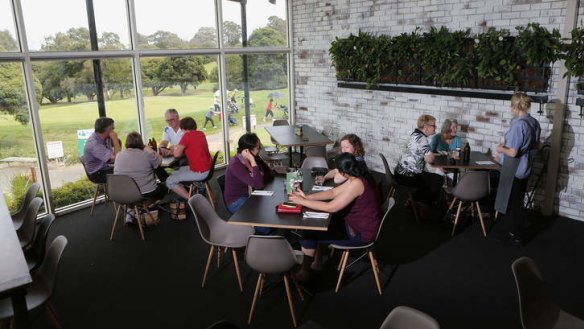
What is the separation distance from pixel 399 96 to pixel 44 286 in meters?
6.07

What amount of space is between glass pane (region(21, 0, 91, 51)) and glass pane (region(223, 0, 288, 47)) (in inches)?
103

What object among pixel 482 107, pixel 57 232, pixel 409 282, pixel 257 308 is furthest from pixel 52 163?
pixel 482 107

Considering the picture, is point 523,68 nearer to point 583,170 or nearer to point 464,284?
point 583,170

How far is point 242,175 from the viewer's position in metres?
4.77

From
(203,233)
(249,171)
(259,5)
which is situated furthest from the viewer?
(259,5)

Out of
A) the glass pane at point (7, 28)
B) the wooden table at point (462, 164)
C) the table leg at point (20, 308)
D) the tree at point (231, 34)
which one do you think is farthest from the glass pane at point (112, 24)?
the wooden table at point (462, 164)

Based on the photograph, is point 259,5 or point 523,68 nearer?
point 523,68

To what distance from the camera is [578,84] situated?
221 inches

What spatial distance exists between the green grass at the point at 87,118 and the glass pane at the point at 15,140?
11 mm

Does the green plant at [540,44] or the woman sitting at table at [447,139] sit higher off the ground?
the green plant at [540,44]

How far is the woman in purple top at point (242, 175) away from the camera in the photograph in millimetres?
4785

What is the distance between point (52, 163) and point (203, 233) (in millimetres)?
3544

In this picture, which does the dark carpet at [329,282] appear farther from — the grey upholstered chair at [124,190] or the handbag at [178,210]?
the grey upholstered chair at [124,190]

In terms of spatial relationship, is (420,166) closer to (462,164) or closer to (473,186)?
→ (462,164)
